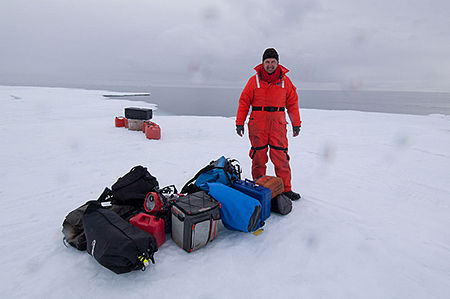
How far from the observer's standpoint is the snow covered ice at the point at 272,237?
186 centimetres

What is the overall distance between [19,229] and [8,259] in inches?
20.3

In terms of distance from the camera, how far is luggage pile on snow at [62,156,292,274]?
6.05 ft

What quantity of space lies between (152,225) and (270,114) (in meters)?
2.06

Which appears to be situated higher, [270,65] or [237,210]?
[270,65]

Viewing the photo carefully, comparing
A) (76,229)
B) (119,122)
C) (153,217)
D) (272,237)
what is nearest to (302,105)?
(119,122)

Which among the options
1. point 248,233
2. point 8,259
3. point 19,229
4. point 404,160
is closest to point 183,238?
point 248,233

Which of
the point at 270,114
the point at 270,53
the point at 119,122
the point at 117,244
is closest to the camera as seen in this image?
the point at 117,244

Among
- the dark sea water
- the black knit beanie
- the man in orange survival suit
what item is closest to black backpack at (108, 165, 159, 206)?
the man in orange survival suit

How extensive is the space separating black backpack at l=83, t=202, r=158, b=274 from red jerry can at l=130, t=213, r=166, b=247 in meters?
0.16

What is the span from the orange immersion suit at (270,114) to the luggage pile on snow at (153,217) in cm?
51

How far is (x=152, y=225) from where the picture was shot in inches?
86.5

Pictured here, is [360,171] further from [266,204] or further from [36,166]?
[36,166]

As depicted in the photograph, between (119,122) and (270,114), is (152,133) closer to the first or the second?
(119,122)

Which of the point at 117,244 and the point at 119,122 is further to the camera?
the point at 119,122
